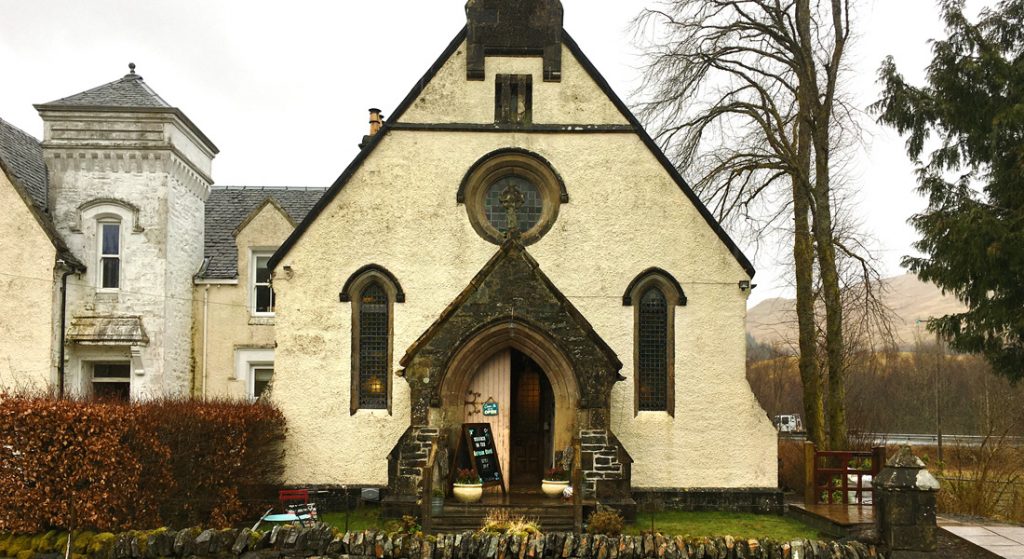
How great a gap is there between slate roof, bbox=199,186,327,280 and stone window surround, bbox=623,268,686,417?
11.3m

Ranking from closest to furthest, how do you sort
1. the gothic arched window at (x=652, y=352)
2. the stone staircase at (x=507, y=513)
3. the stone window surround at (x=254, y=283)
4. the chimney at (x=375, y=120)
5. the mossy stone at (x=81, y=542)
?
1. the mossy stone at (x=81, y=542)
2. the stone staircase at (x=507, y=513)
3. the gothic arched window at (x=652, y=352)
4. the stone window surround at (x=254, y=283)
5. the chimney at (x=375, y=120)

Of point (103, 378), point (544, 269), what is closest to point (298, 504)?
point (544, 269)

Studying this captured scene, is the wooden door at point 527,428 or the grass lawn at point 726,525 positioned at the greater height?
the wooden door at point 527,428

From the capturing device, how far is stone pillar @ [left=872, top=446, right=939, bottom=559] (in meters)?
11.5

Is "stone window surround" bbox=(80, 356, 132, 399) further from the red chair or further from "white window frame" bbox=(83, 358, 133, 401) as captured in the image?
the red chair

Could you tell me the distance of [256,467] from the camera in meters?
15.2

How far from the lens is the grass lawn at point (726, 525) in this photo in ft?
46.3

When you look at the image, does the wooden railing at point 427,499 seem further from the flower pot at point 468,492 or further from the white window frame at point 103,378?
the white window frame at point 103,378

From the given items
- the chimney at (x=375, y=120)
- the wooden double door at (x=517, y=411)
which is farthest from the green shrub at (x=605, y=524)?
the chimney at (x=375, y=120)

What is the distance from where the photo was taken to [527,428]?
1655 cm

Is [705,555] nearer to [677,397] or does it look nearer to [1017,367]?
[677,397]

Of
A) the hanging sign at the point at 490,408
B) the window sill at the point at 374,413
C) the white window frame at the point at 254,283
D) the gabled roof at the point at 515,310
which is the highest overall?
the white window frame at the point at 254,283

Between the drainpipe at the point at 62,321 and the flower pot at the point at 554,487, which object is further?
the drainpipe at the point at 62,321

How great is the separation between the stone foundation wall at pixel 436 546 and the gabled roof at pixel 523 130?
661 centimetres
